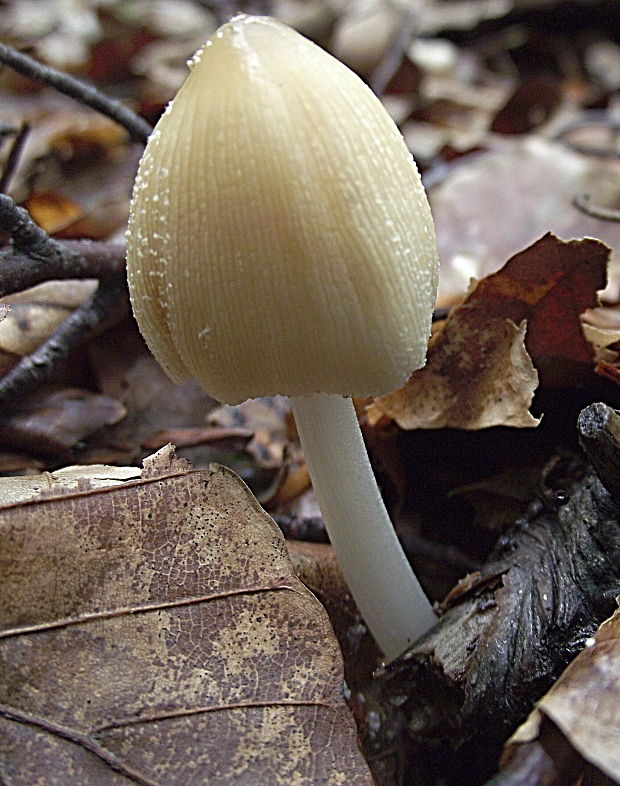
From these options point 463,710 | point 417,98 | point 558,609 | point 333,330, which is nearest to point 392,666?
point 463,710

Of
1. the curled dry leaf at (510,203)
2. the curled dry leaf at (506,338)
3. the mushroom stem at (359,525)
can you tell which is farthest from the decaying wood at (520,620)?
the curled dry leaf at (510,203)

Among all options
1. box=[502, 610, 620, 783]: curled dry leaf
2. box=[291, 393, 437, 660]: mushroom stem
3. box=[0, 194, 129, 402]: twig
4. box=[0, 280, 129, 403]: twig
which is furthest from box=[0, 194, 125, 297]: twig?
box=[502, 610, 620, 783]: curled dry leaf

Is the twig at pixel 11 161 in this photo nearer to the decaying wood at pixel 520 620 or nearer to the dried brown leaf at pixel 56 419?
the dried brown leaf at pixel 56 419

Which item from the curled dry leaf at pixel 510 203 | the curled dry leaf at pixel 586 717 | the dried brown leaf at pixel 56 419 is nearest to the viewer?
the curled dry leaf at pixel 586 717

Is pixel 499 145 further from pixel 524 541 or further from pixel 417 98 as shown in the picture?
pixel 524 541

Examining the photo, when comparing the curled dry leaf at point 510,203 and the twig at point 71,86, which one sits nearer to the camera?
the twig at point 71,86

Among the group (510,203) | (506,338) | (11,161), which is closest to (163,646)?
(506,338)

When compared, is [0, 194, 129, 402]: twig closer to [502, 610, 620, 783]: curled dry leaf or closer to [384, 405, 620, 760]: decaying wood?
[384, 405, 620, 760]: decaying wood
